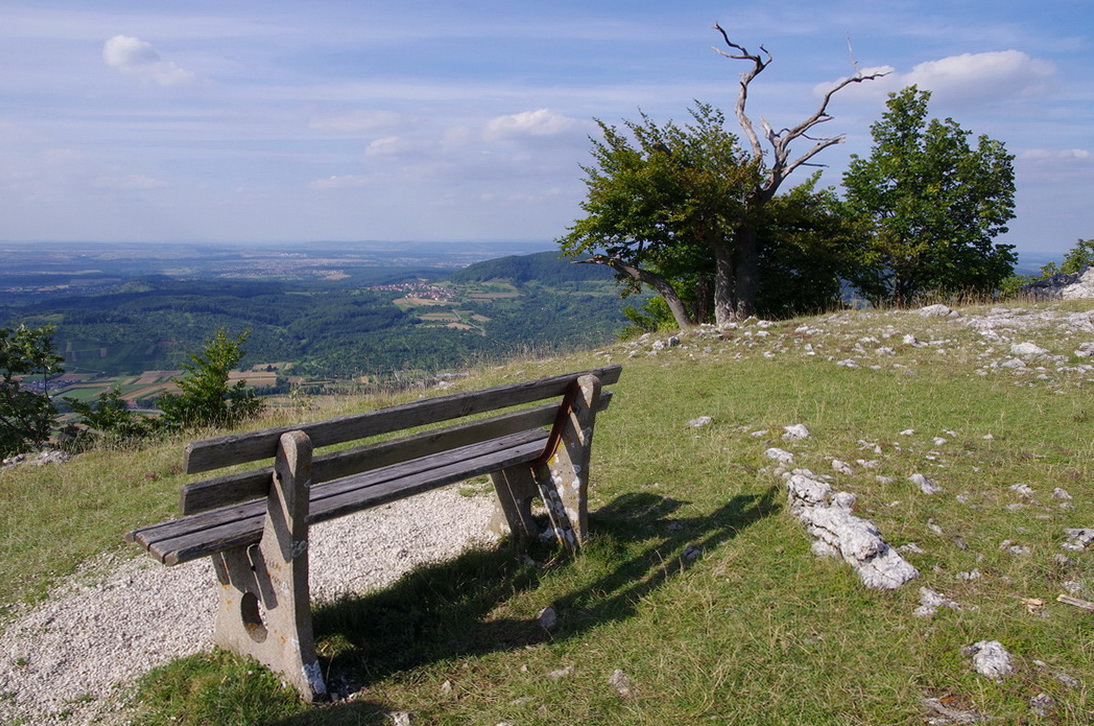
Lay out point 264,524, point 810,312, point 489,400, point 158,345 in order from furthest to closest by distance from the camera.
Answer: point 158,345
point 810,312
point 489,400
point 264,524

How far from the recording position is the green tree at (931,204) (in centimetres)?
1845

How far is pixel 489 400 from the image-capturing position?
4125 millimetres

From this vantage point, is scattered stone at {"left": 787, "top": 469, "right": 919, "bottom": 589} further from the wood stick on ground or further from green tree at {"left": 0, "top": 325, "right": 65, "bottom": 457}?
green tree at {"left": 0, "top": 325, "right": 65, "bottom": 457}

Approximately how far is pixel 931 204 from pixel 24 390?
21812 millimetres

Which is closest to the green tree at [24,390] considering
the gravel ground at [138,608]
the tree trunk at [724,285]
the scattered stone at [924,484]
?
the gravel ground at [138,608]

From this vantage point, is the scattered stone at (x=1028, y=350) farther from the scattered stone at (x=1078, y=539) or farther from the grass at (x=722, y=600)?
the scattered stone at (x=1078, y=539)

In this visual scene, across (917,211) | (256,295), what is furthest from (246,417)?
(256,295)

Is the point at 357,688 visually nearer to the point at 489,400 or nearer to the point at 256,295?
the point at 489,400

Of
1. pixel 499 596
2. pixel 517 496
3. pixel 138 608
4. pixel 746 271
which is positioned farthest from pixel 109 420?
pixel 746 271

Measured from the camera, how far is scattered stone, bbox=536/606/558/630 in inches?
160

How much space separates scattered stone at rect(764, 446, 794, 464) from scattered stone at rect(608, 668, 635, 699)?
3.21 metres

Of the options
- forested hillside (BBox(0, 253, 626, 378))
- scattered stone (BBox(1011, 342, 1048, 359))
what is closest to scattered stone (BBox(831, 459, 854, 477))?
scattered stone (BBox(1011, 342, 1048, 359))

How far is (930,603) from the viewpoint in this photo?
3.72 meters

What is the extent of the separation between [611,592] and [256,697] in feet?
6.94
